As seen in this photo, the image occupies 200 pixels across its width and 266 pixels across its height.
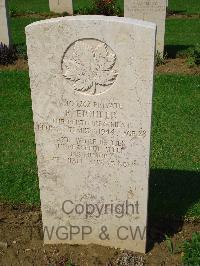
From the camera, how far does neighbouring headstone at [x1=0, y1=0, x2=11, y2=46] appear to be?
10670mm

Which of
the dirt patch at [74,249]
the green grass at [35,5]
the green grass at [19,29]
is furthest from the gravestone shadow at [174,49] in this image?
the dirt patch at [74,249]

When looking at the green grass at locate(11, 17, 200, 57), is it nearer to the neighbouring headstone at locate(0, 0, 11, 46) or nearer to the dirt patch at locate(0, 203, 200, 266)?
the neighbouring headstone at locate(0, 0, 11, 46)

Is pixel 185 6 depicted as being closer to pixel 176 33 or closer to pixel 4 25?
pixel 176 33

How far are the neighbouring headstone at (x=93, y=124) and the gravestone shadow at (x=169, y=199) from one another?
0.43 m

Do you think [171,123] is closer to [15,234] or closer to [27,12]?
[15,234]

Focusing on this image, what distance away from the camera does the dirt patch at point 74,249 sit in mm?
4039

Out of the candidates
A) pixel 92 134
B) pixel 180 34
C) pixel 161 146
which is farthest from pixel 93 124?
pixel 180 34

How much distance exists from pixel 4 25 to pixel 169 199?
7.47m

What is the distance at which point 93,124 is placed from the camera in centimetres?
370

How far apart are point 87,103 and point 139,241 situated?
1.41 meters

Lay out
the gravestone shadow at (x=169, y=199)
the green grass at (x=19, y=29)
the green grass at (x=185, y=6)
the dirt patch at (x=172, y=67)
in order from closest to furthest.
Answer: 1. the gravestone shadow at (x=169, y=199)
2. the dirt patch at (x=172, y=67)
3. the green grass at (x=19, y=29)
4. the green grass at (x=185, y=6)

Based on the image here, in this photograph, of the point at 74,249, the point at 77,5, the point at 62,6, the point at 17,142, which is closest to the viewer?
the point at 74,249

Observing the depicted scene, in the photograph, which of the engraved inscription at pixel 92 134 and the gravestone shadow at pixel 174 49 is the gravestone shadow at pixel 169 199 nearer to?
the engraved inscription at pixel 92 134

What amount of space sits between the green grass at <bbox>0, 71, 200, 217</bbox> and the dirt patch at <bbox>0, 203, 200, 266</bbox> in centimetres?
32
